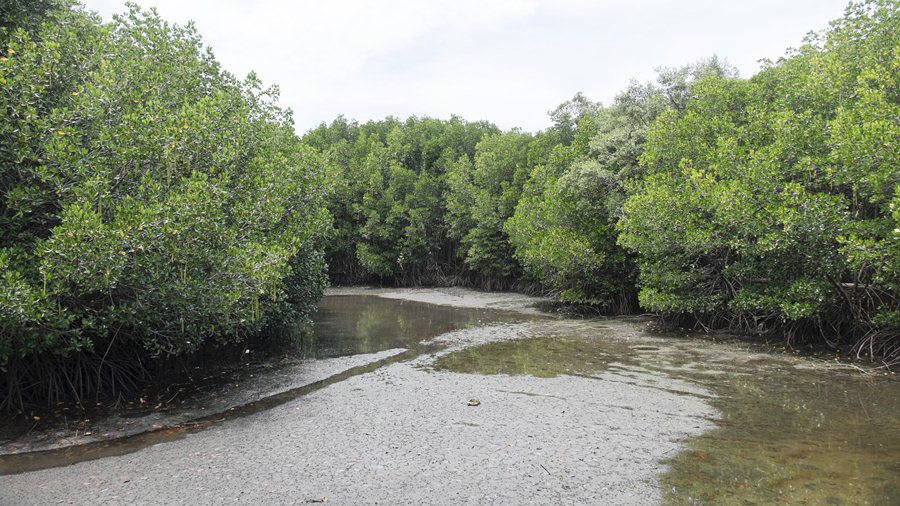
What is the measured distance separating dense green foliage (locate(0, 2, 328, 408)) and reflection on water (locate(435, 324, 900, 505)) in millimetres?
5729

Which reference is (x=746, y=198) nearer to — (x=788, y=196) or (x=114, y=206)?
(x=788, y=196)

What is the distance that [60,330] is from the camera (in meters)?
8.38

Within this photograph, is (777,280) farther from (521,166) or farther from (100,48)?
(521,166)

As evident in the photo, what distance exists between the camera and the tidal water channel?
599 centimetres

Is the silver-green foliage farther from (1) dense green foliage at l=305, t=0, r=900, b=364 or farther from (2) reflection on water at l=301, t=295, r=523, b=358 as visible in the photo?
(1) dense green foliage at l=305, t=0, r=900, b=364

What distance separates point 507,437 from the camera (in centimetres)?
771

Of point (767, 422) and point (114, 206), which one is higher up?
point (114, 206)

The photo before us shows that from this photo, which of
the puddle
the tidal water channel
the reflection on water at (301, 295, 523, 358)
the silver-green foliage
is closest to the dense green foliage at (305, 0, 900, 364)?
the tidal water channel

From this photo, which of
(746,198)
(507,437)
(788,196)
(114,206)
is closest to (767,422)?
(507,437)

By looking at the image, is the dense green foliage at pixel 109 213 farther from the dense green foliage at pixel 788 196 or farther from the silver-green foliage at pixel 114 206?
the dense green foliage at pixel 788 196

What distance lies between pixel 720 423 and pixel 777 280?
27.2ft

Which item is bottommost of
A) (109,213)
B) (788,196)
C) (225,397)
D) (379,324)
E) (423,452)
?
(379,324)

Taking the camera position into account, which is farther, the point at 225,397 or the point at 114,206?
the point at 225,397

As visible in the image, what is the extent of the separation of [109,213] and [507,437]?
7045mm
